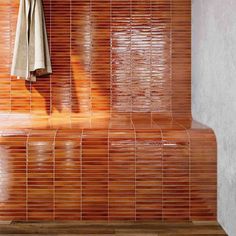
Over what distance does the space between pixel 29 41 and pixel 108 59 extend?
61cm

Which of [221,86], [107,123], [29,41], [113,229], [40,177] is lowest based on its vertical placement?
[113,229]

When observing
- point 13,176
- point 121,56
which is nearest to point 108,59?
point 121,56

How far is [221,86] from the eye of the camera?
268 centimetres

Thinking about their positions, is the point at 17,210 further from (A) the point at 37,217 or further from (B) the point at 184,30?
(B) the point at 184,30

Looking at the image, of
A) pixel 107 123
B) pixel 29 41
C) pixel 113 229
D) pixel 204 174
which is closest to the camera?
pixel 113 229

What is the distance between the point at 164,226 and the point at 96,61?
1536 millimetres

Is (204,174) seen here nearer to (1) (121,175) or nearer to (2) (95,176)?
(1) (121,175)

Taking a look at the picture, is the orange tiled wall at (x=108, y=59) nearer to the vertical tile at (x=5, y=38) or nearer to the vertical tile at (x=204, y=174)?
the vertical tile at (x=5, y=38)

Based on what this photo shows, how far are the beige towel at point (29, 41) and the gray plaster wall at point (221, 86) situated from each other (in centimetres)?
114

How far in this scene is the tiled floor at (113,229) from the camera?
2598 mm

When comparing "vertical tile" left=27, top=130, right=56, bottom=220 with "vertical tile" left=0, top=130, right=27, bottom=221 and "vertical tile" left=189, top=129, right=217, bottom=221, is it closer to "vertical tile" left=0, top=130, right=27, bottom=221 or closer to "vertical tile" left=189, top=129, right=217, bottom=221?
"vertical tile" left=0, top=130, right=27, bottom=221

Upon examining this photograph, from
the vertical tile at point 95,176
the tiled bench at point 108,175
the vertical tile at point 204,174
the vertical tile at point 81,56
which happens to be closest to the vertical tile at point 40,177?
the tiled bench at point 108,175

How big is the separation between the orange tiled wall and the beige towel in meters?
0.18

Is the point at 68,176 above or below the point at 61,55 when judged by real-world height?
below
